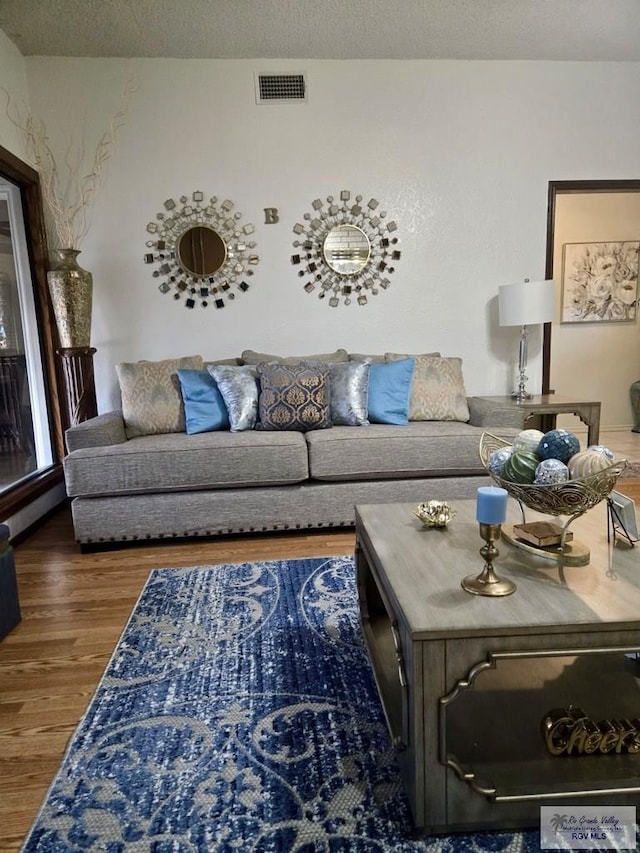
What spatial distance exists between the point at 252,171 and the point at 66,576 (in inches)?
107

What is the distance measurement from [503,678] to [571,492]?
0.56m

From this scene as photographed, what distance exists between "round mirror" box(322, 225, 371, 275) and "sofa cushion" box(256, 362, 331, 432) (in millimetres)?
1075

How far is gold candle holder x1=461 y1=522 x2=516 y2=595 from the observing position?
119cm

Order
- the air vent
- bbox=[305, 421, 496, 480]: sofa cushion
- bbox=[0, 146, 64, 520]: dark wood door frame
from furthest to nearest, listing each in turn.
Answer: the air vent
bbox=[0, 146, 64, 520]: dark wood door frame
bbox=[305, 421, 496, 480]: sofa cushion

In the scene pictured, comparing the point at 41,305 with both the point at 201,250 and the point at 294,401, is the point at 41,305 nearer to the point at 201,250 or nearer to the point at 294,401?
the point at 201,250

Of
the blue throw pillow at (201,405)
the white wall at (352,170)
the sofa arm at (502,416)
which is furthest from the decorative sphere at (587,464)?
the white wall at (352,170)

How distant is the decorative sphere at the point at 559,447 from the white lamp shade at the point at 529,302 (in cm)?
244

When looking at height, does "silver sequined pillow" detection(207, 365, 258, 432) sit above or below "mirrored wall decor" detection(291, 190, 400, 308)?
below

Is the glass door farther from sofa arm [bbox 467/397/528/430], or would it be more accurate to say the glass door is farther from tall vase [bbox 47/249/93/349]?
sofa arm [bbox 467/397/528/430]

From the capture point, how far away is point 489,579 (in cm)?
121

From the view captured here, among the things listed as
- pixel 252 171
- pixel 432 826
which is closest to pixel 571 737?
pixel 432 826

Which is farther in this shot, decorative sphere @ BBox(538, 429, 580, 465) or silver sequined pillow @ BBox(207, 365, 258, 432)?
silver sequined pillow @ BBox(207, 365, 258, 432)

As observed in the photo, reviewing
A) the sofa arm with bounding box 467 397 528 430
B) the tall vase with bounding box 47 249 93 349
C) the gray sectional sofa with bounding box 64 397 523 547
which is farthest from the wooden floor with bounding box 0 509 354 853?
the tall vase with bounding box 47 249 93 349

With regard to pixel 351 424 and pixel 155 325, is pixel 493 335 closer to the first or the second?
pixel 351 424
